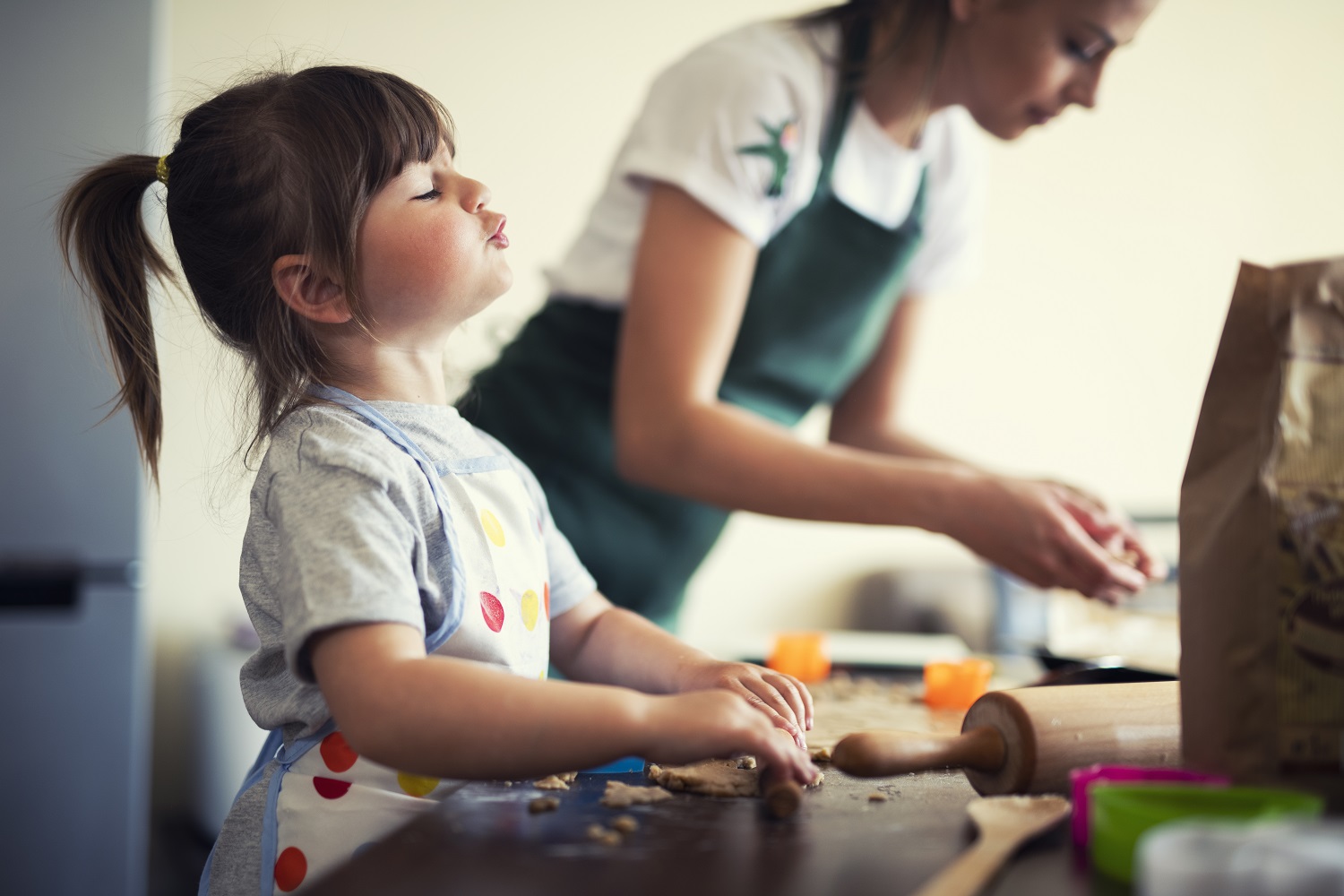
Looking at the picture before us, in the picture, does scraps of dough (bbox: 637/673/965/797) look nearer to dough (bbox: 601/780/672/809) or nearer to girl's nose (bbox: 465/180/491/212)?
dough (bbox: 601/780/672/809)

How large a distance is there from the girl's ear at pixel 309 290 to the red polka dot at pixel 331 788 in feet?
0.98

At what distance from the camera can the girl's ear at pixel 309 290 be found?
0.73 meters

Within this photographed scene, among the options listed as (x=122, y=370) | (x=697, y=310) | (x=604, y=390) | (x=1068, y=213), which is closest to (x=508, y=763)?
(x=122, y=370)

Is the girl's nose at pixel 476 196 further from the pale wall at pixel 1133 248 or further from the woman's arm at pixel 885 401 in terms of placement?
the pale wall at pixel 1133 248

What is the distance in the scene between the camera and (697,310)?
1.08m

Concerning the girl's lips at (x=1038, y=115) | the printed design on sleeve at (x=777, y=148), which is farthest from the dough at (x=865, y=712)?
the girl's lips at (x=1038, y=115)

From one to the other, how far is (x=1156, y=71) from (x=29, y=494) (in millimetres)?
3335

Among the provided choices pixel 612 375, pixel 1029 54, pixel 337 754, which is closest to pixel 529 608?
pixel 337 754

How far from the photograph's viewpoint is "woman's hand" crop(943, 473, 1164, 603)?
949mm

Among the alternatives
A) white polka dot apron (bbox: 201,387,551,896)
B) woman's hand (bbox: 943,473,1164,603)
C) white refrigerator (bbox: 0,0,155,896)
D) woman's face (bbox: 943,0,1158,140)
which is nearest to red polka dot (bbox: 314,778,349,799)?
white polka dot apron (bbox: 201,387,551,896)

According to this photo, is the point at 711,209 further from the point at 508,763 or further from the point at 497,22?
the point at 497,22

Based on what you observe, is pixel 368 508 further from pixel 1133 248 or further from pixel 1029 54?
pixel 1133 248

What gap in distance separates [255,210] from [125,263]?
12cm

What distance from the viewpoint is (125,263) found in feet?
2.56
